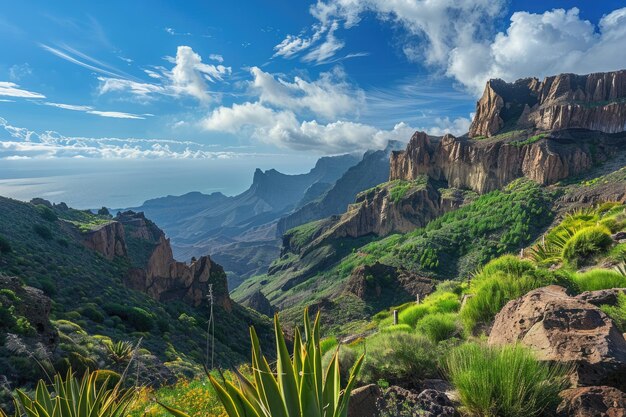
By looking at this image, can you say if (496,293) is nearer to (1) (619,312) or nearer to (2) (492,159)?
(1) (619,312)

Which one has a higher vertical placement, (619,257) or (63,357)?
(619,257)

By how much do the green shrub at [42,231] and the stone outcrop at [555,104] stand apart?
128 meters

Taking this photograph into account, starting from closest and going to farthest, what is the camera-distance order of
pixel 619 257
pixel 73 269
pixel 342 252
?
pixel 619 257 → pixel 73 269 → pixel 342 252

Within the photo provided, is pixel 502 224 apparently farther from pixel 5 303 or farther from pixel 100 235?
pixel 5 303

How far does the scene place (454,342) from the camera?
6.27 metres

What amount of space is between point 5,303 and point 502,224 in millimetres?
89752

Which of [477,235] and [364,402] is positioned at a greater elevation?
[364,402]

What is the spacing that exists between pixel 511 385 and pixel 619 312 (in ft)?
12.0

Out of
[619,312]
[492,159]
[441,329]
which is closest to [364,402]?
[441,329]

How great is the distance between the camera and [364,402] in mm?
3828

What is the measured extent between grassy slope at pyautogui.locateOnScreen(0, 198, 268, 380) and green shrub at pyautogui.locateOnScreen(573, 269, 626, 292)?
13.8 meters

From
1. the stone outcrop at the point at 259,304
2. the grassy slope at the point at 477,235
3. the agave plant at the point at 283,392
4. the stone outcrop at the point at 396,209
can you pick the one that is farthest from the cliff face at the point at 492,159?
the agave plant at the point at 283,392

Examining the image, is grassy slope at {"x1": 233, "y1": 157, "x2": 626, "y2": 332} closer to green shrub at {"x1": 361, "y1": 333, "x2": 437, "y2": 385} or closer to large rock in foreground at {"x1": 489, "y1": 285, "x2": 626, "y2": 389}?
green shrub at {"x1": 361, "y1": 333, "x2": 437, "y2": 385}

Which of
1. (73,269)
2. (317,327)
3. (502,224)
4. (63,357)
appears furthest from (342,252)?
(317,327)
